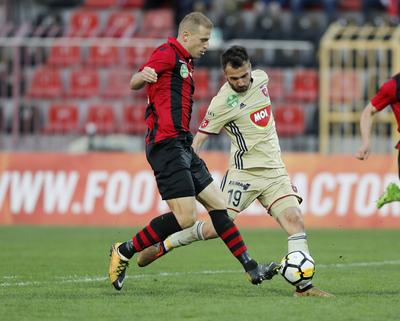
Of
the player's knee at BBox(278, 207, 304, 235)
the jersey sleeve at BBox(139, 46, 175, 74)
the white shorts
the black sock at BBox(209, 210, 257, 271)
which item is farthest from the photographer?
the white shorts

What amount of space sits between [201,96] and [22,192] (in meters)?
4.13

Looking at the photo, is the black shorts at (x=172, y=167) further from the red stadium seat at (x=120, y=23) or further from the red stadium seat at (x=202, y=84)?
the red stadium seat at (x=120, y=23)

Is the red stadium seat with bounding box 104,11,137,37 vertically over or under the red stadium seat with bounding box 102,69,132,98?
over

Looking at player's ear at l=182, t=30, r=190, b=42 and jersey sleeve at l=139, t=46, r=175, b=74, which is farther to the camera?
player's ear at l=182, t=30, r=190, b=42

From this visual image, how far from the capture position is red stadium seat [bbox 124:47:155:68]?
20.2 meters

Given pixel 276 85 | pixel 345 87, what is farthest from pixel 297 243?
pixel 276 85

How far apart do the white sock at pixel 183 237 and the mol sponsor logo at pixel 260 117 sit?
989 millimetres

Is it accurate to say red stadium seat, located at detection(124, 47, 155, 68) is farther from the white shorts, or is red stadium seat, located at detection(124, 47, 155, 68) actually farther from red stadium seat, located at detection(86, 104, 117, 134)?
the white shorts

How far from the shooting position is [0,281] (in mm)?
9578

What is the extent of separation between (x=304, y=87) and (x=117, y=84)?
11.3ft

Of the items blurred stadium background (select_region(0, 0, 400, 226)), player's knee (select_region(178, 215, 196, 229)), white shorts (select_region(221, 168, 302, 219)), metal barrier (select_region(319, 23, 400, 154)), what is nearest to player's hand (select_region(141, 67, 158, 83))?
player's knee (select_region(178, 215, 196, 229))

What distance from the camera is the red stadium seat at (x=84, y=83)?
20.7 m

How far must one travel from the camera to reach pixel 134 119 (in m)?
20.0

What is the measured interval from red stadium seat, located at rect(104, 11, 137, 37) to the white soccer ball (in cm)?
1465
